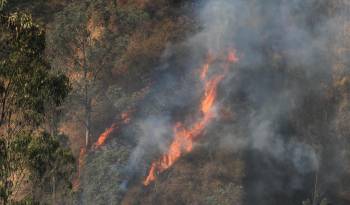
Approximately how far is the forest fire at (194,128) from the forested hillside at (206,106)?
111mm

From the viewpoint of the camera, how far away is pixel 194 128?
41.1 m

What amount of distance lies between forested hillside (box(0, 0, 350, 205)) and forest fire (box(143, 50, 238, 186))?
0.36 ft

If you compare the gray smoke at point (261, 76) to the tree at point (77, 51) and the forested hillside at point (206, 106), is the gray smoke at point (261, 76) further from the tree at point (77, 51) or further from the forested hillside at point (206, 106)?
the tree at point (77, 51)

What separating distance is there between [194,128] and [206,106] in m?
2.54

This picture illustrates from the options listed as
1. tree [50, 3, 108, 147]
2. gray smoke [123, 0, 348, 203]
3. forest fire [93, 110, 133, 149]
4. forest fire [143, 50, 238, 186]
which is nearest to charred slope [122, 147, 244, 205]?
forest fire [143, 50, 238, 186]

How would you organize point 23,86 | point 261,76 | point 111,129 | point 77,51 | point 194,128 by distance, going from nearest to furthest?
point 23,86
point 77,51
point 194,128
point 111,129
point 261,76

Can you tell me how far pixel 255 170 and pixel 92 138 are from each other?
14.9 meters

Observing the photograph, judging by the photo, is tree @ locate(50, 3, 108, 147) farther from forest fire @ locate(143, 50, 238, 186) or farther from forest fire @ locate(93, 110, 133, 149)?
forest fire @ locate(143, 50, 238, 186)

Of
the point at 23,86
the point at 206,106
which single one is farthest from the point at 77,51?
the point at 23,86

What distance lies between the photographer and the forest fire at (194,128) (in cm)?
3865

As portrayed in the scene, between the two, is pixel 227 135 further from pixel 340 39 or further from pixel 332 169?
pixel 340 39

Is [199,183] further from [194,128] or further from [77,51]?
[77,51]

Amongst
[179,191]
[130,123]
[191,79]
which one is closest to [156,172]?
[179,191]

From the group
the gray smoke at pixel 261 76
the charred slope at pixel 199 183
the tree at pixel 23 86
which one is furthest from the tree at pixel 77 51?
the tree at pixel 23 86
